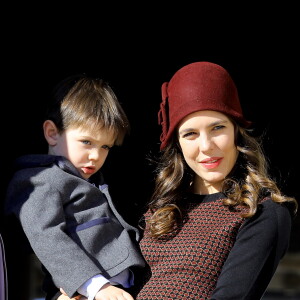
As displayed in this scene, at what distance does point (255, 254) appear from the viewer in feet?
6.11

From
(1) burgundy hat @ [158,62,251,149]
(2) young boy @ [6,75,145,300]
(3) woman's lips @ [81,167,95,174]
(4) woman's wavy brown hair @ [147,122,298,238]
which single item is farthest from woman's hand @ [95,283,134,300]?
(1) burgundy hat @ [158,62,251,149]

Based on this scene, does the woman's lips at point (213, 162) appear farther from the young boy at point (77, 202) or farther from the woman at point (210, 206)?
the young boy at point (77, 202)

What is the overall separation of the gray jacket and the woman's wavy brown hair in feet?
0.41

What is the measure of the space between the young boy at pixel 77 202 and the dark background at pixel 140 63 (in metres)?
0.63

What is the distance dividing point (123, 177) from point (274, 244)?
1.34m

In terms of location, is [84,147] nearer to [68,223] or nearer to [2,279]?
[68,223]

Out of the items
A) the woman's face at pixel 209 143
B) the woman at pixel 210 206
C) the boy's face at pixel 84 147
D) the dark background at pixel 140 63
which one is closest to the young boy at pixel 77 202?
the boy's face at pixel 84 147

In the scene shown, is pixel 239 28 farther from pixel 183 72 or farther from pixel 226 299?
pixel 226 299

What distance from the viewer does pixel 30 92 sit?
3.20 metres

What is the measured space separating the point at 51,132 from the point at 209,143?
549 mm

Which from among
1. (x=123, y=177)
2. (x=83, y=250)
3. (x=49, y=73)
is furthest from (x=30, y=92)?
(x=83, y=250)

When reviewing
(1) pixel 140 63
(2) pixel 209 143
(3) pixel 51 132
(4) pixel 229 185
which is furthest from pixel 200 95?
(1) pixel 140 63

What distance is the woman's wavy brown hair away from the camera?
2.01m

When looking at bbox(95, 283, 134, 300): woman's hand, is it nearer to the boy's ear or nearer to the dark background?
the boy's ear
